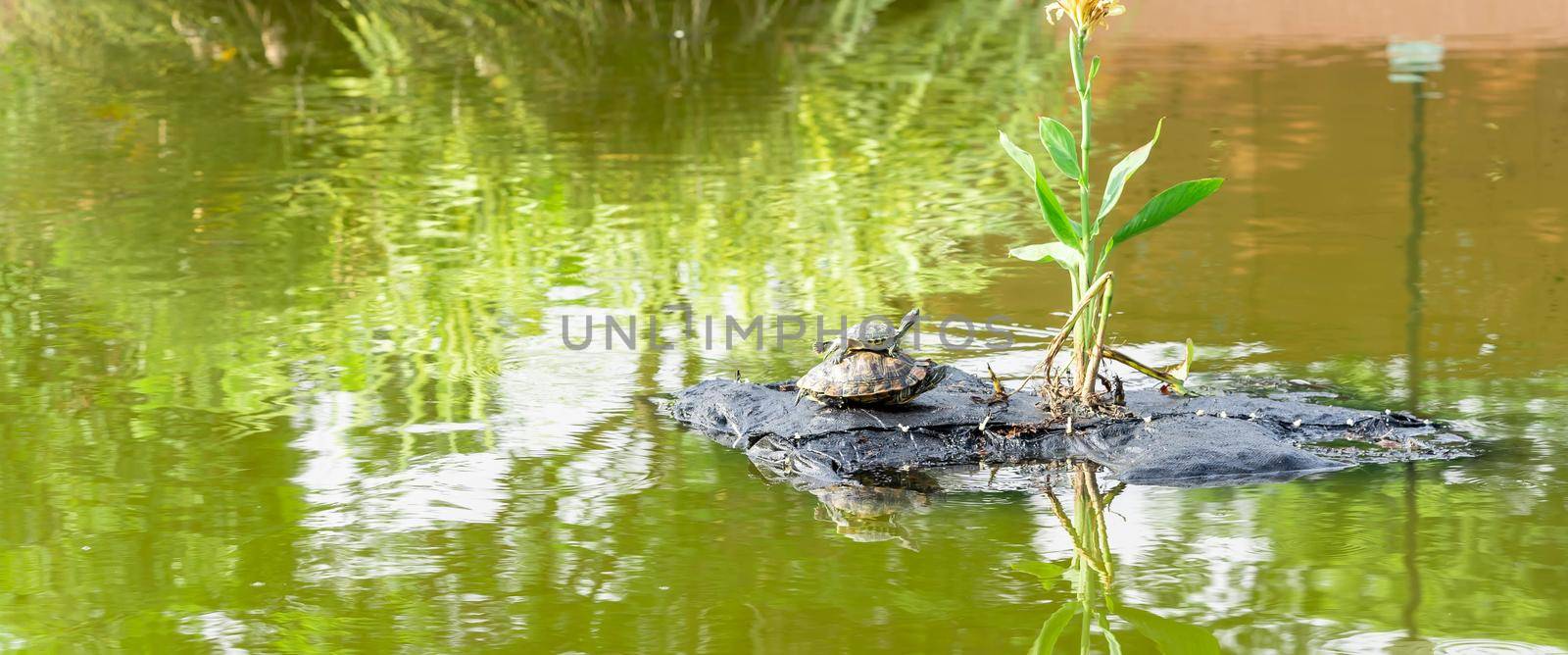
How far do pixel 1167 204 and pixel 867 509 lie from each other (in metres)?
1.17

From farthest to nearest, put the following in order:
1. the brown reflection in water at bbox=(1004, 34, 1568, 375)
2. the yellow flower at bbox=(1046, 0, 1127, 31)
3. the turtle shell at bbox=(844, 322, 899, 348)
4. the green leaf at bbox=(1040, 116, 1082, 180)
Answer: the brown reflection in water at bbox=(1004, 34, 1568, 375) < the turtle shell at bbox=(844, 322, 899, 348) < the green leaf at bbox=(1040, 116, 1082, 180) < the yellow flower at bbox=(1046, 0, 1127, 31)

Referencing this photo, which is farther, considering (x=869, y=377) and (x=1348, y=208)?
(x=1348, y=208)

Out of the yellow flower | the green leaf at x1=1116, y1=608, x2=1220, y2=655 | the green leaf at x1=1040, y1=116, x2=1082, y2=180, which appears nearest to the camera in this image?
the green leaf at x1=1116, y1=608, x2=1220, y2=655

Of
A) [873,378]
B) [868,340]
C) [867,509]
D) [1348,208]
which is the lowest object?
[867,509]

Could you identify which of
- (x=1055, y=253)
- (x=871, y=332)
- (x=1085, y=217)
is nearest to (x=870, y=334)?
(x=871, y=332)

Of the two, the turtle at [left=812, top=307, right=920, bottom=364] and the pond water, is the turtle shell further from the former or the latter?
the pond water

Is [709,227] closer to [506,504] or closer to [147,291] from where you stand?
[147,291]

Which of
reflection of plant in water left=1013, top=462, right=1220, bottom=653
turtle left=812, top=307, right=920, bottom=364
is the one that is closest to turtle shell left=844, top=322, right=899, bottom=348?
turtle left=812, top=307, right=920, bottom=364

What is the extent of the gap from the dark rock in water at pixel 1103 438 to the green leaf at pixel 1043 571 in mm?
626

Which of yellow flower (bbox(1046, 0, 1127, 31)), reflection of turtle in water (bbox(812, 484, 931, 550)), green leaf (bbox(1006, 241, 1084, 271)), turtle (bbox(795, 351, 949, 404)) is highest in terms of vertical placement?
yellow flower (bbox(1046, 0, 1127, 31))

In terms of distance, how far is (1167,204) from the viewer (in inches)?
177

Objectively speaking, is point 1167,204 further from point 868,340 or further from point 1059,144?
point 868,340

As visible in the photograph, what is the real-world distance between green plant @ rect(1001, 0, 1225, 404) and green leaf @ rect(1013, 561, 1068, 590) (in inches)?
30.0

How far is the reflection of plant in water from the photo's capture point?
347 centimetres
